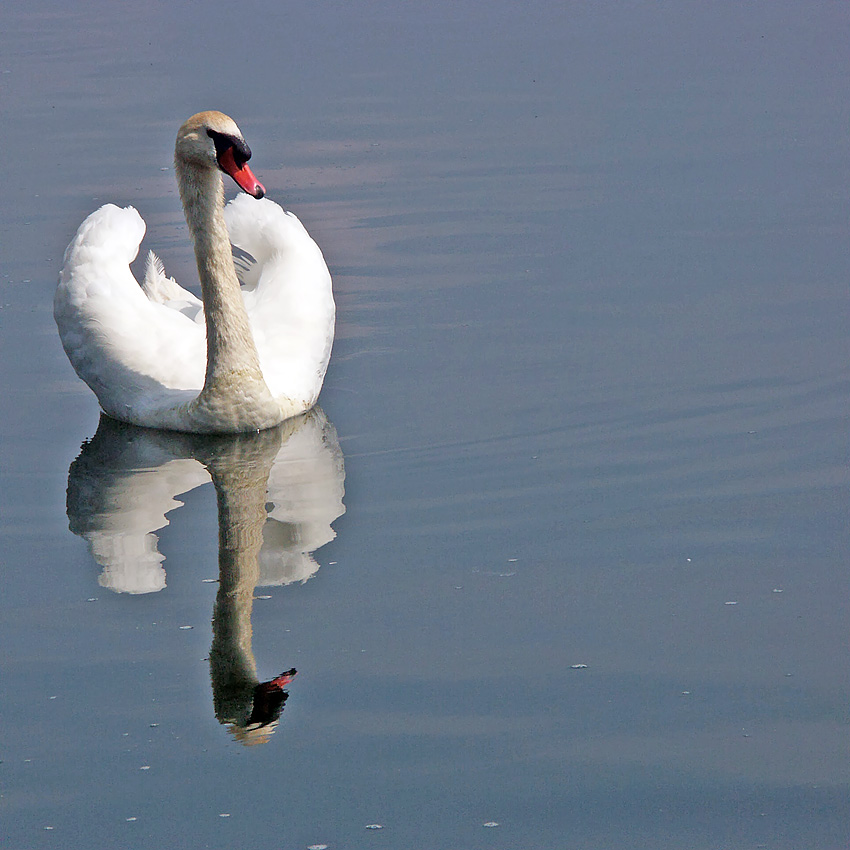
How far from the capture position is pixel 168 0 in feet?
63.1

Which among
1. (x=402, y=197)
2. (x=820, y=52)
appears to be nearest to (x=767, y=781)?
(x=402, y=197)

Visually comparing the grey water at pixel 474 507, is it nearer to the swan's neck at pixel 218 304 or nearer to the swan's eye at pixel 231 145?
the swan's neck at pixel 218 304

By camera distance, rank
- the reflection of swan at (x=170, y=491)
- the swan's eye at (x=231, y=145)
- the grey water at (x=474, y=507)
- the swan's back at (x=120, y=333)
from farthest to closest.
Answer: the swan's back at (x=120, y=333)
the swan's eye at (x=231, y=145)
the reflection of swan at (x=170, y=491)
the grey water at (x=474, y=507)

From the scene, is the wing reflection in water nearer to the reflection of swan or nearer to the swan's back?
the reflection of swan

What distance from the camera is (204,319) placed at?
8.80 meters

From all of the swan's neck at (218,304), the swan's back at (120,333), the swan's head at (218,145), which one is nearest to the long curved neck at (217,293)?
the swan's neck at (218,304)

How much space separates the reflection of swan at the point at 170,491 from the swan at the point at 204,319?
5.0 inches

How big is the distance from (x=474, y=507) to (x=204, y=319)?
2.29 metres

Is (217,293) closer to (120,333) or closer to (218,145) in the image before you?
(120,333)

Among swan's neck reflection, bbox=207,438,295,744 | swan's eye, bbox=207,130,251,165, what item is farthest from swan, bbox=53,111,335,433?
swan's neck reflection, bbox=207,438,295,744

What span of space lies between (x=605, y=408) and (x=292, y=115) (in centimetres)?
642

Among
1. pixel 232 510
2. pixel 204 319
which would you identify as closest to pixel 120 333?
pixel 204 319

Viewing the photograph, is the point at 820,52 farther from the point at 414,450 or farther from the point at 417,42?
the point at 414,450

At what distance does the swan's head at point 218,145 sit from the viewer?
7953 mm
